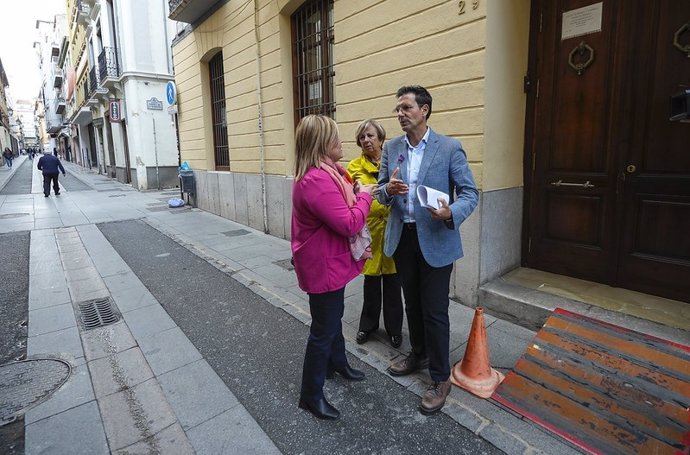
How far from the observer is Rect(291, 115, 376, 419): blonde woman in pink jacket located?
2.28 metres

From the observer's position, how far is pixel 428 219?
2557mm

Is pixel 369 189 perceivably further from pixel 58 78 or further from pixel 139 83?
pixel 58 78

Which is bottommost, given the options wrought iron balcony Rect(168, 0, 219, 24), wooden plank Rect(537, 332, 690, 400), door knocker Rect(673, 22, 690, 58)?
wooden plank Rect(537, 332, 690, 400)

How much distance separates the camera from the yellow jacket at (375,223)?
3270 mm

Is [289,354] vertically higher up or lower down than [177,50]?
lower down

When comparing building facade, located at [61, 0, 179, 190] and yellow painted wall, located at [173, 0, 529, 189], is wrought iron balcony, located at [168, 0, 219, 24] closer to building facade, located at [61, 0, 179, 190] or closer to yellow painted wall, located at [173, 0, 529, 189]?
yellow painted wall, located at [173, 0, 529, 189]

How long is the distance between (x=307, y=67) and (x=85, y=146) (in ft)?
119

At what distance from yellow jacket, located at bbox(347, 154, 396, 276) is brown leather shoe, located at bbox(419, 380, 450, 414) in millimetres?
945

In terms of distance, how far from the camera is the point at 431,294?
8.54 feet

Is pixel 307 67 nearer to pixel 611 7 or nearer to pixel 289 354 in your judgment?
pixel 611 7

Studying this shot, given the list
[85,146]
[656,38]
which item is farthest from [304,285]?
[85,146]

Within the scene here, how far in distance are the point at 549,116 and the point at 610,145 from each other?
668 mm

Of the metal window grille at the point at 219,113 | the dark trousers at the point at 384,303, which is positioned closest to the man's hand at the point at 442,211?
the dark trousers at the point at 384,303

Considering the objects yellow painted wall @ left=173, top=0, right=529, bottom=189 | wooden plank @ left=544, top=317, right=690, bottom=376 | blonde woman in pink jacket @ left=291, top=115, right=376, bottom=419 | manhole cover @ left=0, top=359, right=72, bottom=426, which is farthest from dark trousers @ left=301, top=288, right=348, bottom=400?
yellow painted wall @ left=173, top=0, right=529, bottom=189
